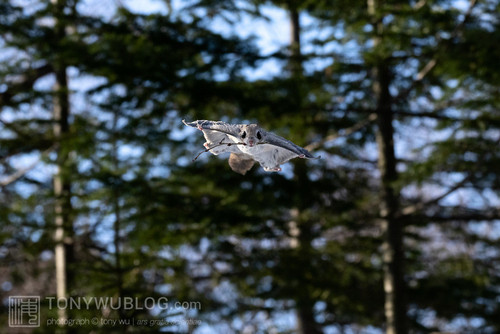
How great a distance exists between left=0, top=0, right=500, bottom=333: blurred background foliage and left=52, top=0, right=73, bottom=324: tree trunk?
0.04m

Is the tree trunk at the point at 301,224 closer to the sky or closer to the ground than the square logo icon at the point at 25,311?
closer to the sky

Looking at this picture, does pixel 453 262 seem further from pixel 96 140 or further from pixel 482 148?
pixel 96 140

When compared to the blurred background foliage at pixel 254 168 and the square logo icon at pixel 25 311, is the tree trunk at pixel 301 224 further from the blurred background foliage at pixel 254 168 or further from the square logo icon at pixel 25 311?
the square logo icon at pixel 25 311

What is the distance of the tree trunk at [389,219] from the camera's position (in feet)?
26.8

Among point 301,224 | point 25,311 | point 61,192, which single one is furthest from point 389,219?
point 25,311

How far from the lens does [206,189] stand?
26.2ft

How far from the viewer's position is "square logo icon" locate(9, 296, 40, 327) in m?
7.75

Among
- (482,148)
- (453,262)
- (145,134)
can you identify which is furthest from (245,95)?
(453,262)

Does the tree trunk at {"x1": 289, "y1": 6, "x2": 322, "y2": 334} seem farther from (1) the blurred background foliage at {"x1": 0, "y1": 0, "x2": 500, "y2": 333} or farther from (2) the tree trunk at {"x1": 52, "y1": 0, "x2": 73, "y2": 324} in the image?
(2) the tree trunk at {"x1": 52, "y1": 0, "x2": 73, "y2": 324}

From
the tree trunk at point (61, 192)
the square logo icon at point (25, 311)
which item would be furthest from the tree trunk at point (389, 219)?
the square logo icon at point (25, 311)

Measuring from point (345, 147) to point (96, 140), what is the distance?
4.69m

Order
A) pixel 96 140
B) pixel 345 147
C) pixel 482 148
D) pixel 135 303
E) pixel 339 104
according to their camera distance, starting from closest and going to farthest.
A: pixel 135 303 → pixel 96 140 → pixel 482 148 → pixel 339 104 → pixel 345 147

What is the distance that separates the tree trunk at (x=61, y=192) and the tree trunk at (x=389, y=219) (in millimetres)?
4470

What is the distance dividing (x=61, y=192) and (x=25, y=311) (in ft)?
6.25
